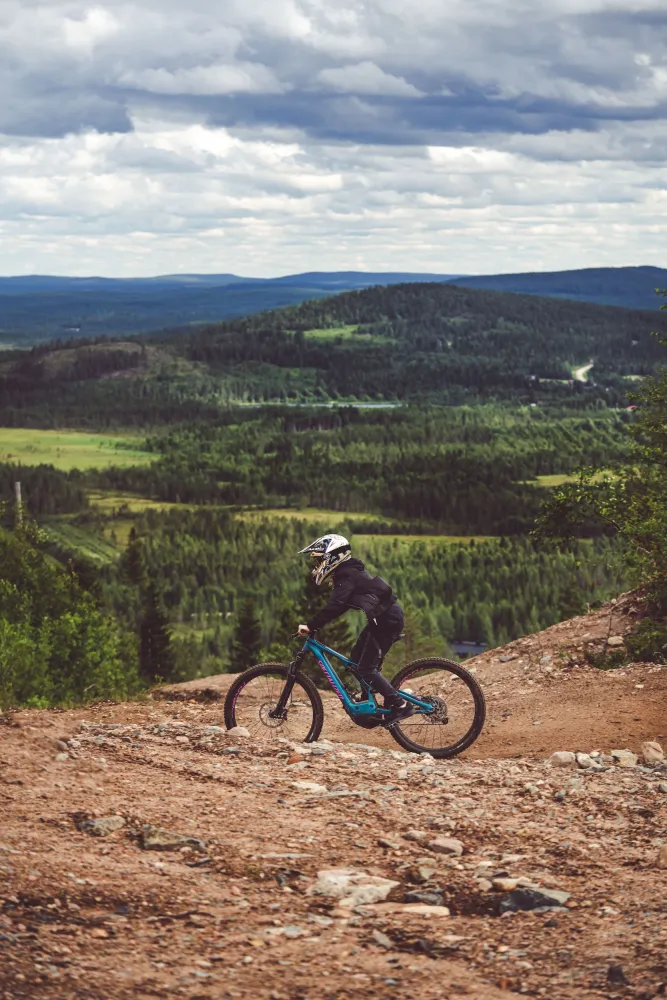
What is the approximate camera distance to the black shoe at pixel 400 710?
58.9ft

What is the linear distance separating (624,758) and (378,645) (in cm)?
402

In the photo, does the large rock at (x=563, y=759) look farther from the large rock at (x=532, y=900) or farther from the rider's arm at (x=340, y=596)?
the large rock at (x=532, y=900)

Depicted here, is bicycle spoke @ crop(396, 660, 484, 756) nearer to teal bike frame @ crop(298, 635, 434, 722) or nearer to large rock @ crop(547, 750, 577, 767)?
teal bike frame @ crop(298, 635, 434, 722)

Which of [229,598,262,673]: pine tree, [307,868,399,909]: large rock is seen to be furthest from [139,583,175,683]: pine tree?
[307,868,399,909]: large rock

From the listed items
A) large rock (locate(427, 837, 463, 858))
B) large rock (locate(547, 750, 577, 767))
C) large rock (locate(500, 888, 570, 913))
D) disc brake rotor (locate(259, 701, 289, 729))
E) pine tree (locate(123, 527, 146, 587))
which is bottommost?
pine tree (locate(123, 527, 146, 587))

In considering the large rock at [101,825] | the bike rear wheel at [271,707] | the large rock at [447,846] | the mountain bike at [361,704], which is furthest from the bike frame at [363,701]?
the large rock at [101,825]

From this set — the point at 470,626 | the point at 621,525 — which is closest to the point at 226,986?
the point at 621,525

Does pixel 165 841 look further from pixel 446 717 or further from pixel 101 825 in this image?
pixel 446 717

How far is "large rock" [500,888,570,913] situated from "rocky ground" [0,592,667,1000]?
3 cm

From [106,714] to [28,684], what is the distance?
51486mm

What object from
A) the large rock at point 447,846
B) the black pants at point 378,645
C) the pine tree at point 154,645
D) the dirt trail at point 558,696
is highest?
the black pants at point 378,645

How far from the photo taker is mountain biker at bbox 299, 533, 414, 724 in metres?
17.2

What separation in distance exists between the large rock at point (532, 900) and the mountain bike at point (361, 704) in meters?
6.32

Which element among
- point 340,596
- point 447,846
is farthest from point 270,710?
point 447,846
